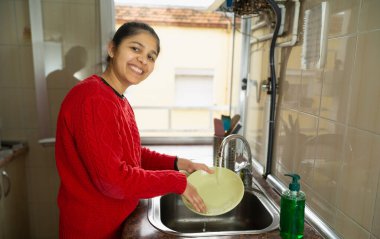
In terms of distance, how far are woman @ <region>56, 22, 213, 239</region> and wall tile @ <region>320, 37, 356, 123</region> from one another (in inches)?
18.6

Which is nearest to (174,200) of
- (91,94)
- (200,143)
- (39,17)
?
(91,94)

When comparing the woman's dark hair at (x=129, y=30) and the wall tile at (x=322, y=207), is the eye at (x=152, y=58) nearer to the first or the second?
the woman's dark hair at (x=129, y=30)

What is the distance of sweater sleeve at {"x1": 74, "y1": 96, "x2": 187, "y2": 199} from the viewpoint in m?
0.73

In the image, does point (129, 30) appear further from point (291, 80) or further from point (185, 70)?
point (185, 70)

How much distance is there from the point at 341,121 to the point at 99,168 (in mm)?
670

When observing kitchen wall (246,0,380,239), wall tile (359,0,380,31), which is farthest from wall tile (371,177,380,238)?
wall tile (359,0,380,31)

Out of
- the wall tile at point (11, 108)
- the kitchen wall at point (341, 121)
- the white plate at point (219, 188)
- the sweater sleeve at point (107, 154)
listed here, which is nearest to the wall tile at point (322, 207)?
the kitchen wall at point (341, 121)

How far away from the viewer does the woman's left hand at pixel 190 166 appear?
102 centimetres

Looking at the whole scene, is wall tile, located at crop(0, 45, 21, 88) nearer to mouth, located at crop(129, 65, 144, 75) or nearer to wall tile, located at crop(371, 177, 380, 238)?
mouth, located at crop(129, 65, 144, 75)

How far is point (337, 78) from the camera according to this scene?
82 cm

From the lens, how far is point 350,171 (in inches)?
29.9

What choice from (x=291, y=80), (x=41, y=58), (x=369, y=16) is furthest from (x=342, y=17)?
(x=41, y=58)

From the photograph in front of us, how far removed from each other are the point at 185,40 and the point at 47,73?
1652 millimetres

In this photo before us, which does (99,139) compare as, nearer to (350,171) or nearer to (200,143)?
(350,171)
